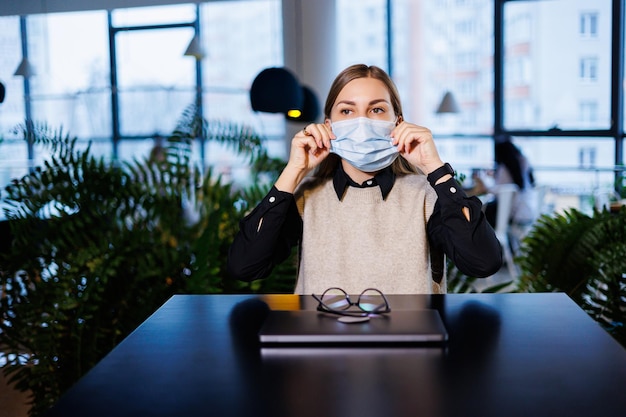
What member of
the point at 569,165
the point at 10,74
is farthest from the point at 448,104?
the point at 10,74

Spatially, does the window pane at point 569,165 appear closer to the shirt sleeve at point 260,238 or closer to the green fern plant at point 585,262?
the green fern plant at point 585,262

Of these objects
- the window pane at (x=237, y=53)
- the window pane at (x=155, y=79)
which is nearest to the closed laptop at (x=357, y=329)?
the window pane at (x=155, y=79)

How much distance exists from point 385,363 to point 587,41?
27.6ft

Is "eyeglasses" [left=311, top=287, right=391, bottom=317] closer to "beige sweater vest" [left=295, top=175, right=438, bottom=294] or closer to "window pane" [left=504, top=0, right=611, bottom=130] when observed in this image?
"beige sweater vest" [left=295, top=175, right=438, bottom=294]

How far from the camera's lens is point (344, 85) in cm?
207

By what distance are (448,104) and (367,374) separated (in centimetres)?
818

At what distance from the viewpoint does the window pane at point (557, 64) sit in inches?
336

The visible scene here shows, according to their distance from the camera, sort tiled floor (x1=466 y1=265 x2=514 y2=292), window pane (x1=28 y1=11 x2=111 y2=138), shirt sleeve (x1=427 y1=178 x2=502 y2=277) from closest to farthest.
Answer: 1. shirt sleeve (x1=427 y1=178 x2=502 y2=277)
2. window pane (x1=28 y1=11 x2=111 y2=138)
3. tiled floor (x1=466 y1=265 x2=514 y2=292)

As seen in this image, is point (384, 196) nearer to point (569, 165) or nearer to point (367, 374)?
point (367, 374)

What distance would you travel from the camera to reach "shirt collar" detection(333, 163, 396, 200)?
2041 millimetres

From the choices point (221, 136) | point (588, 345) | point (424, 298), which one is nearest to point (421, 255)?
point (424, 298)

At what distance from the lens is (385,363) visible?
1048mm

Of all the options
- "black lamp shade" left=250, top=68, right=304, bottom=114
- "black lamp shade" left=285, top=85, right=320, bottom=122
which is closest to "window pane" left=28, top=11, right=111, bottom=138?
"black lamp shade" left=250, top=68, right=304, bottom=114

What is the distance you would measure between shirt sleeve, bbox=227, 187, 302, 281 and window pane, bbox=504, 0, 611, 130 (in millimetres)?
7477
